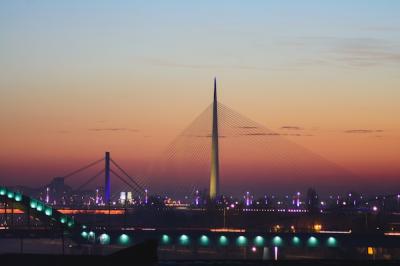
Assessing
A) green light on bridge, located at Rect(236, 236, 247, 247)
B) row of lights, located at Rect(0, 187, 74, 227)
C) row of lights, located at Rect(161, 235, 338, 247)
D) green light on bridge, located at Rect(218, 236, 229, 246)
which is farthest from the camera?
green light on bridge, located at Rect(218, 236, 229, 246)

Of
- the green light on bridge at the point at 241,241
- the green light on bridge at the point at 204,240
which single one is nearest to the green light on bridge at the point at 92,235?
the green light on bridge at the point at 204,240

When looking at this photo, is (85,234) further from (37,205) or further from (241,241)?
(241,241)

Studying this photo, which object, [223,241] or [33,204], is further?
[223,241]

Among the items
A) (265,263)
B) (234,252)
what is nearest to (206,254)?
(234,252)

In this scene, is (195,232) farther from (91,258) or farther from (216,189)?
(91,258)

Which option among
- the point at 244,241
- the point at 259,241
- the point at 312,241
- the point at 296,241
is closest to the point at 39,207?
the point at 244,241

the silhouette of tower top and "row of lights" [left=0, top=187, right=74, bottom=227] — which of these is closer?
"row of lights" [left=0, top=187, right=74, bottom=227]

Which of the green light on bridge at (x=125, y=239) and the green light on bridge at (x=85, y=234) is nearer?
the green light on bridge at (x=125, y=239)

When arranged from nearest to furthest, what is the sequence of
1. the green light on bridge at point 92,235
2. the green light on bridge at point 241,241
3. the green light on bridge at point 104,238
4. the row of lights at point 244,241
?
the row of lights at point 244,241, the green light on bridge at point 241,241, the green light on bridge at point 104,238, the green light on bridge at point 92,235

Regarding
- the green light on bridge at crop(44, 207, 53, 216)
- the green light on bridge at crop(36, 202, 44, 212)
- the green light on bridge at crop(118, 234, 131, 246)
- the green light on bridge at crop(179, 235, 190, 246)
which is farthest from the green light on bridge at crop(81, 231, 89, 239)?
the green light on bridge at crop(179, 235, 190, 246)

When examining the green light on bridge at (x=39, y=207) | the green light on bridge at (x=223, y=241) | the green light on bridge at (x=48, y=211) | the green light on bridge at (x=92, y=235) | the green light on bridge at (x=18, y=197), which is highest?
the green light on bridge at (x=18, y=197)

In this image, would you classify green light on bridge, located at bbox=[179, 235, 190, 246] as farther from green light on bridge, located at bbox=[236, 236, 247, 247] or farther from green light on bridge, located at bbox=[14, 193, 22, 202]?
green light on bridge, located at bbox=[14, 193, 22, 202]

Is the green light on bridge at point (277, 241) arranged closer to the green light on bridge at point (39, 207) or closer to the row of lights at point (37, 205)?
the row of lights at point (37, 205)
